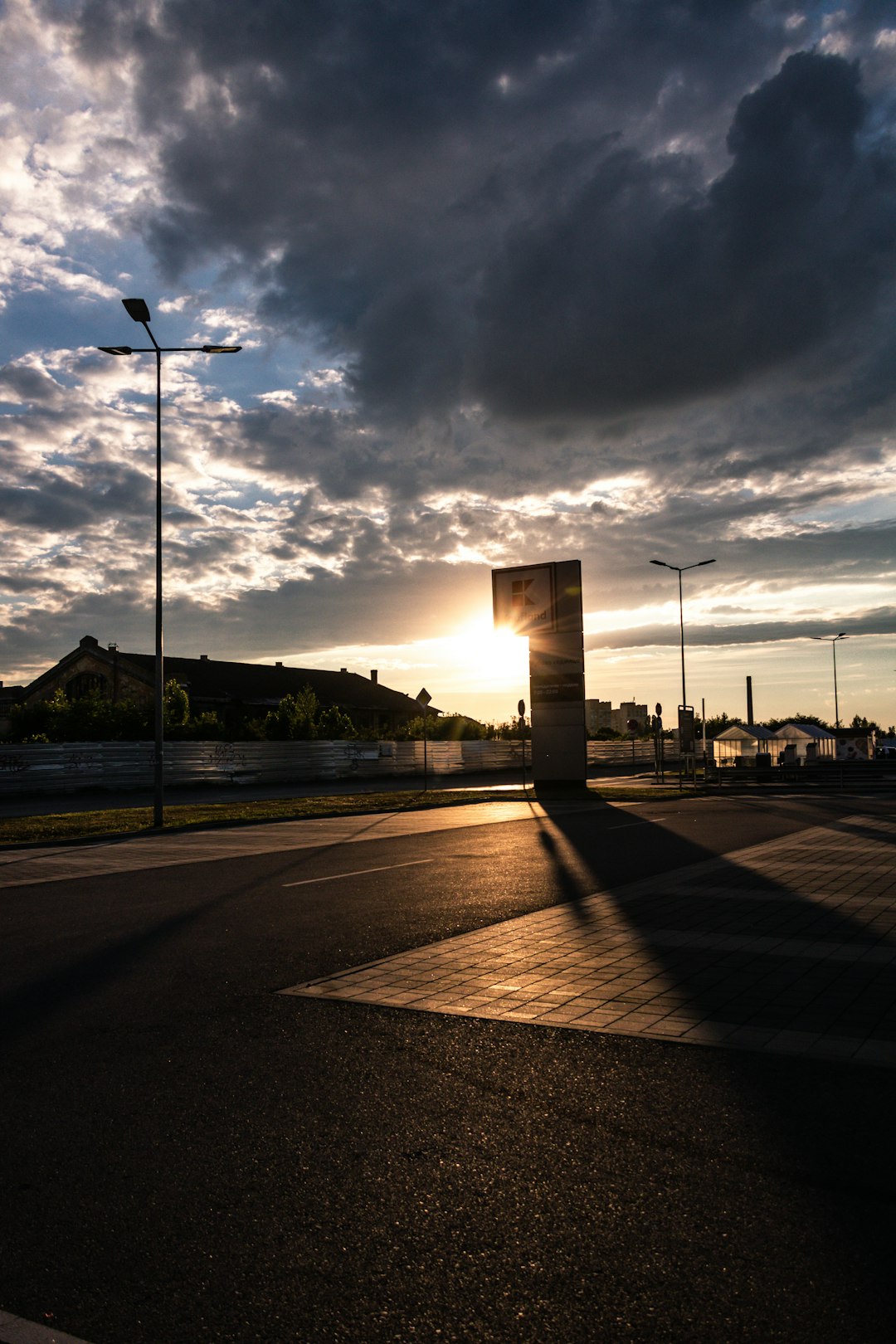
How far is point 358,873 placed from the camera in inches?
497

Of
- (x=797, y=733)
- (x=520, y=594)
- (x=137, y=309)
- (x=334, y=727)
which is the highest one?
(x=137, y=309)

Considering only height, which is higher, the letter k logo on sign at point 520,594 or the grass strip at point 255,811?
the letter k logo on sign at point 520,594

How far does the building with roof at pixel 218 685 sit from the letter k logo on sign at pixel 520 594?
1012 inches

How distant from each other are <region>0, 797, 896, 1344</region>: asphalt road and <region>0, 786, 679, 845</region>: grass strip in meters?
13.3

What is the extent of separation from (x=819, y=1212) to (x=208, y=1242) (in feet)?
6.35

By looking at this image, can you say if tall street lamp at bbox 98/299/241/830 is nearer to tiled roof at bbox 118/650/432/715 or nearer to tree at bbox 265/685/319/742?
tree at bbox 265/685/319/742

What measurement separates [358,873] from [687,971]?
21.0 feet

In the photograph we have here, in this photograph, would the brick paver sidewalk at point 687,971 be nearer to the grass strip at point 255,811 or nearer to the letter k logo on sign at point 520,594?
the grass strip at point 255,811

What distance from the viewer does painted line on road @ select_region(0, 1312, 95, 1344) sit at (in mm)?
2719

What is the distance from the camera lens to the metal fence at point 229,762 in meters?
33.6

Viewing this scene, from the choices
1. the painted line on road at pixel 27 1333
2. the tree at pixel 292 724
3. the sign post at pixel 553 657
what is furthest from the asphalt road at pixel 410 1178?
the tree at pixel 292 724

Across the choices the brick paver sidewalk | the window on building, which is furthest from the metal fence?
the brick paver sidewalk

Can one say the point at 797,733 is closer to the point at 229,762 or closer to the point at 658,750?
the point at 658,750

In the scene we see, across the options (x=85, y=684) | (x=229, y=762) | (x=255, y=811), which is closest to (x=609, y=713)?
(x=85, y=684)
